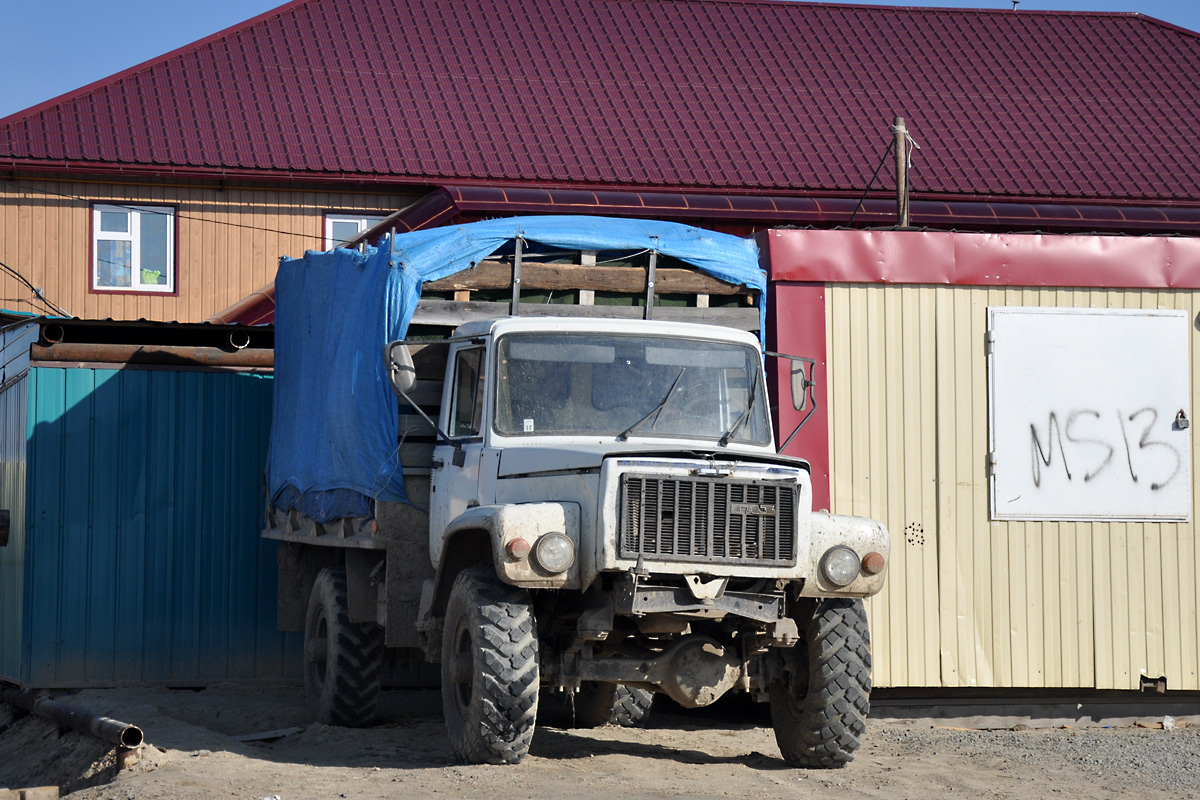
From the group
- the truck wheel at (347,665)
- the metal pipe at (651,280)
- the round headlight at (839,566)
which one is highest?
the metal pipe at (651,280)

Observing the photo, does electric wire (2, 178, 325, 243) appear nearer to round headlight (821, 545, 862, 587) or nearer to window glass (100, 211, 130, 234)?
window glass (100, 211, 130, 234)

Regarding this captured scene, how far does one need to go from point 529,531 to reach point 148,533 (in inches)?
222

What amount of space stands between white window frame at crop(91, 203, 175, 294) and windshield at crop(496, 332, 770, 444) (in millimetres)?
12867

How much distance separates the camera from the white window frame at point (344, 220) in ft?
66.1

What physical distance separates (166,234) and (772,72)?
9.52m

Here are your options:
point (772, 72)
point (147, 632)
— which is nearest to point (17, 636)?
point (147, 632)

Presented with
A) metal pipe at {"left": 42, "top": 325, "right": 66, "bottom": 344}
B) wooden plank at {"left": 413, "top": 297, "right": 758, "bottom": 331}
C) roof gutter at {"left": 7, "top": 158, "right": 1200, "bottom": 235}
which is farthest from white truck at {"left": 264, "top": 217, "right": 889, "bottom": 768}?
roof gutter at {"left": 7, "top": 158, "right": 1200, "bottom": 235}

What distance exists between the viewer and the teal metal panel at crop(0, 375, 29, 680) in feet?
38.1

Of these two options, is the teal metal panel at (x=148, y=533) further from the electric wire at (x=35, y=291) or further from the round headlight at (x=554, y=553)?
the electric wire at (x=35, y=291)

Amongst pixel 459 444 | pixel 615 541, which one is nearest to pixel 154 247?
pixel 459 444

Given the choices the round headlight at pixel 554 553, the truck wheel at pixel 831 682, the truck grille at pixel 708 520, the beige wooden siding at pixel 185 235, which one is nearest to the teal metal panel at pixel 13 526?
the round headlight at pixel 554 553

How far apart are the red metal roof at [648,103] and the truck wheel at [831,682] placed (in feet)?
40.5

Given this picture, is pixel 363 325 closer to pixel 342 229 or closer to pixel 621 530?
pixel 621 530

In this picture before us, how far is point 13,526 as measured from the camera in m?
11.9
